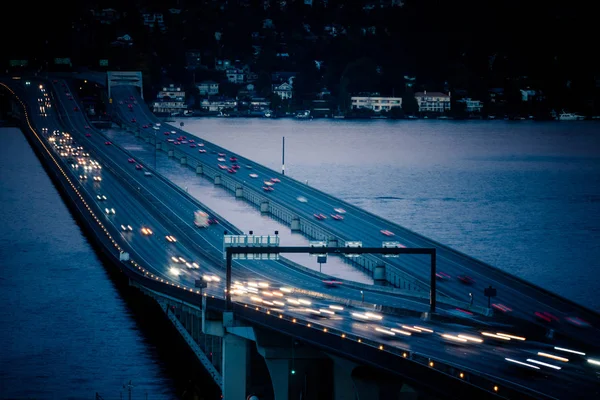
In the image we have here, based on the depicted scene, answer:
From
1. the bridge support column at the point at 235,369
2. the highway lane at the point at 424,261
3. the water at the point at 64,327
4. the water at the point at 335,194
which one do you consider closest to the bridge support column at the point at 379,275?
the highway lane at the point at 424,261

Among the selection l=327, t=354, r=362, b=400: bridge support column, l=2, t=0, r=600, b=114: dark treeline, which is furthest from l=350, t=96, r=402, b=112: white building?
l=327, t=354, r=362, b=400: bridge support column

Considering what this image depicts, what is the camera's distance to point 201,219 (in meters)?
47.1

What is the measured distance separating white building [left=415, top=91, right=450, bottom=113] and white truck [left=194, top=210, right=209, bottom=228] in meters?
102

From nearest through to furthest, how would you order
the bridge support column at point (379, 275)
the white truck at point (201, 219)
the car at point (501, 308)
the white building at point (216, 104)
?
the car at point (501, 308)
the bridge support column at point (379, 275)
the white truck at point (201, 219)
the white building at point (216, 104)

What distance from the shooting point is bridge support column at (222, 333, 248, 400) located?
23891 millimetres

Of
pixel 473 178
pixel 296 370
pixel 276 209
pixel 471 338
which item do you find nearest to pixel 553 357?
pixel 471 338

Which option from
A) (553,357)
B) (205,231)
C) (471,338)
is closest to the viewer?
(553,357)

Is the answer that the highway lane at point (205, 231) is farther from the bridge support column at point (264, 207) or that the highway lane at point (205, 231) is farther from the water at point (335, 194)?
the bridge support column at point (264, 207)

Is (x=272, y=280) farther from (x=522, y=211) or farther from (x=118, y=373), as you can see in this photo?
(x=522, y=211)

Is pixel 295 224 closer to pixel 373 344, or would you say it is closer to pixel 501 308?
pixel 501 308

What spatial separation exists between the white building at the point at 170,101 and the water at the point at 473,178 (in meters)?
5.07

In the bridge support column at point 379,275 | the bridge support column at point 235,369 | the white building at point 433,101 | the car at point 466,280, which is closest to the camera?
the bridge support column at point 235,369

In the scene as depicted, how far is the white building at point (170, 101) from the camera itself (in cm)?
14375

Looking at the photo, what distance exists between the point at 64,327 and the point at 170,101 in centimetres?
11719
